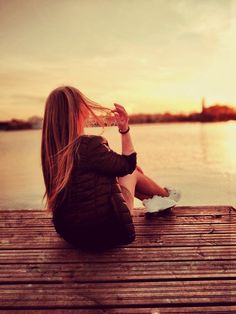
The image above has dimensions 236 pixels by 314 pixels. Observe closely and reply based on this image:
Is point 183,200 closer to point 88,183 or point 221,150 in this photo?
point 88,183

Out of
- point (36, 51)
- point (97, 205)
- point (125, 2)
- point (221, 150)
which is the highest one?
point (125, 2)

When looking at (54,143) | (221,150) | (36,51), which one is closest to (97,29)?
(36,51)

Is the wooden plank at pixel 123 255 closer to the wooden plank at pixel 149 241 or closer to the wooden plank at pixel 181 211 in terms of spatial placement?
the wooden plank at pixel 149 241

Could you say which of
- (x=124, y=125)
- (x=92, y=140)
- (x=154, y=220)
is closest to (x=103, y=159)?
(x=92, y=140)

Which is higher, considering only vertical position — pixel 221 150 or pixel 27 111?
pixel 27 111

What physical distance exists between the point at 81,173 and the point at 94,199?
0.19 m

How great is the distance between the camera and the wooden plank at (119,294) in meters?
2.36

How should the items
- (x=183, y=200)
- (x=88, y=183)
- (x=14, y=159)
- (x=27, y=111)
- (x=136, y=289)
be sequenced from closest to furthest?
(x=136, y=289), (x=88, y=183), (x=183, y=200), (x=14, y=159), (x=27, y=111)

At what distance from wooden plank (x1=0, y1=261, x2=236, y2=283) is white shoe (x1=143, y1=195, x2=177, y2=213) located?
117cm

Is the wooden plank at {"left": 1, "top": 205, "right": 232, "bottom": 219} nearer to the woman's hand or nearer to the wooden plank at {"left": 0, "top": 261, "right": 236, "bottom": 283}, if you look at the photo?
the woman's hand

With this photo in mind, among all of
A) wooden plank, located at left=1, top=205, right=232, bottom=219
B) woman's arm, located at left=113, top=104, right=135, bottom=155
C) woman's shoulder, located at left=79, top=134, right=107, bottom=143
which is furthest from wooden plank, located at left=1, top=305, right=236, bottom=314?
wooden plank, located at left=1, top=205, right=232, bottom=219

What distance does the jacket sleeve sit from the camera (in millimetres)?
2955

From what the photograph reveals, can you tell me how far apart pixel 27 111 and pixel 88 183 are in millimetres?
24606

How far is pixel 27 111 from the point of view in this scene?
88.4 feet
